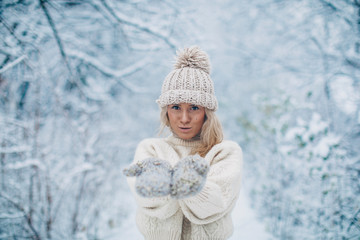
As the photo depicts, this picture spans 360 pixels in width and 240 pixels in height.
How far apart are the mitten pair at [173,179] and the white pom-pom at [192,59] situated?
2.06 ft

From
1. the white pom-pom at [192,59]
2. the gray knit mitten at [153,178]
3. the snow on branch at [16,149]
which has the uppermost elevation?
the white pom-pom at [192,59]

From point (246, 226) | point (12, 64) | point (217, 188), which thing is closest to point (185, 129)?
point (217, 188)

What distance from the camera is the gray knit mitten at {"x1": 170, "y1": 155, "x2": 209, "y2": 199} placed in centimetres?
59

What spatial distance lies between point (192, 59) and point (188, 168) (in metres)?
0.70

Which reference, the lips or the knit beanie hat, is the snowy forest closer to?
the knit beanie hat

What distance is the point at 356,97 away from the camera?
5.77 feet

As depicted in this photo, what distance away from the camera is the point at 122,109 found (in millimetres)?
2695

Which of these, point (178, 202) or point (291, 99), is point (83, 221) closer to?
point (178, 202)

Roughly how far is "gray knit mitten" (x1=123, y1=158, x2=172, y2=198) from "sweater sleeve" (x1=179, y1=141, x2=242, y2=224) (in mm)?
195

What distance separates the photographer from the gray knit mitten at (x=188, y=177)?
59 cm

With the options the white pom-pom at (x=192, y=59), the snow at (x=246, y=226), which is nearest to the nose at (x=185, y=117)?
the white pom-pom at (x=192, y=59)

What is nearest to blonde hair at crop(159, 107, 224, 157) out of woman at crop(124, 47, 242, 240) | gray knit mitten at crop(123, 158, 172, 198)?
woman at crop(124, 47, 242, 240)

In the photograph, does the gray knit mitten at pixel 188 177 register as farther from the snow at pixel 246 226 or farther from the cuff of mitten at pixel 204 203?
the snow at pixel 246 226

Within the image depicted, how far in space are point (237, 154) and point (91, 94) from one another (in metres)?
1.68
